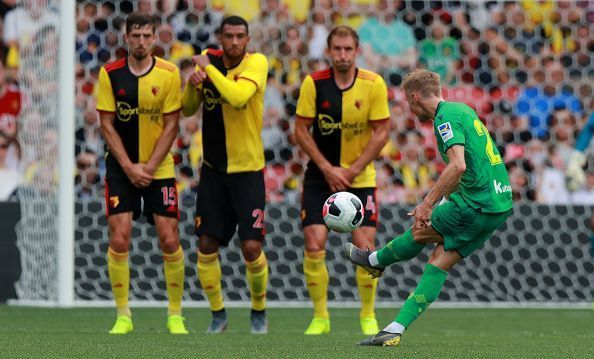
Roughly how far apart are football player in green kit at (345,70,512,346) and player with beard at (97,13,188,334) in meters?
2.17

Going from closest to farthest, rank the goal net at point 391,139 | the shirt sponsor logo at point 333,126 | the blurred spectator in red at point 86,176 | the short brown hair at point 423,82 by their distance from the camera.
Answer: the short brown hair at point 423,82
the shirt sponsor logo at point 333,126
the goal net at point 391,139
the blurred spectator in red at point 86,176

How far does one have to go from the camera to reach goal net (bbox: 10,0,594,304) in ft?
37.5

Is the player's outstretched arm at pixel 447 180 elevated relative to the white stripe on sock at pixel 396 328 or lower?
elevated

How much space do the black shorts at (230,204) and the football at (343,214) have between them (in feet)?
3.90

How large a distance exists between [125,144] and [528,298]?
525 cm

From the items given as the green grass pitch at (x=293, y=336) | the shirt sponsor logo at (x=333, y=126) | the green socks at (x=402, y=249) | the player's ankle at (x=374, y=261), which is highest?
the shirt sponsor logo at (x=333, y=126)

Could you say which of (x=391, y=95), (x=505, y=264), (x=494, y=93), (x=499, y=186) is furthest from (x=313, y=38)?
(x=499, y=186)

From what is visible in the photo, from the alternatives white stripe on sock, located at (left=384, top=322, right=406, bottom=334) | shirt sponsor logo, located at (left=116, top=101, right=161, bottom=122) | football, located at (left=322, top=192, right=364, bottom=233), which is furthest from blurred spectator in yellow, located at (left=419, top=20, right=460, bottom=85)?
white stripe on sock, located at (left=384, top=322, right=406, bottom=334)

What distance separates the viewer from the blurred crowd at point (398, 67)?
40.6 ft

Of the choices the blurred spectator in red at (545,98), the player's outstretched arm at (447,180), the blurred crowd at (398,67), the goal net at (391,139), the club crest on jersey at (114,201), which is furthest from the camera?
the blurred spectator in red at (545,98)

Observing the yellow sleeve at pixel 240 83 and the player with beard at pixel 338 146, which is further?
the player with beard at pixel 338 146

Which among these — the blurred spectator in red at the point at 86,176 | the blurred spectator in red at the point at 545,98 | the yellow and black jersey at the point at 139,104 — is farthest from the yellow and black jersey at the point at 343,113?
the blurred spectator in red at the point at 545,98

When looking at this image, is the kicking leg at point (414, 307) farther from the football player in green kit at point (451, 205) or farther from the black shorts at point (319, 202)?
the black shorts at point (319, 202)

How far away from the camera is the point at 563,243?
39.7 feet
